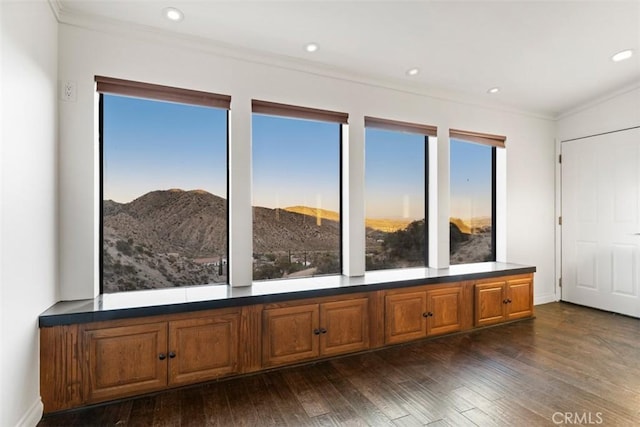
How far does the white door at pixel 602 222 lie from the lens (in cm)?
391

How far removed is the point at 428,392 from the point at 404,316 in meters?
0.87

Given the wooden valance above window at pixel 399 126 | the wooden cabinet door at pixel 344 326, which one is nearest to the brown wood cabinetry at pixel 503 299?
the wooden cabinet door at pixel 344 326

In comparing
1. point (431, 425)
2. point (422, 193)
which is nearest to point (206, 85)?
point (422, 193)

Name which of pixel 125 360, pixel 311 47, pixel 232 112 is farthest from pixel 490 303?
pixel 125 360

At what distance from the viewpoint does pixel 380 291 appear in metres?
3.00

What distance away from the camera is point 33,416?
1900mm

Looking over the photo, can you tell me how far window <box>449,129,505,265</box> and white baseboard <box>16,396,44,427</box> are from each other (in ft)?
13.1

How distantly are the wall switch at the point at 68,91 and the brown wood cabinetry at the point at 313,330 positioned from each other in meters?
2.12

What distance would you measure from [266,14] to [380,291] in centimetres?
247

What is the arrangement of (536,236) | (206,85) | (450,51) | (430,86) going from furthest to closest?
(536,236), (430,86), (450,51), (206,85)

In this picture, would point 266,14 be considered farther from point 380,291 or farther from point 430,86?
→ point 380,291

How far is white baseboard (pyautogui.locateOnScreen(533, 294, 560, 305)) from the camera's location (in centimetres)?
449

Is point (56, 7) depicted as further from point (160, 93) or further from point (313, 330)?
point (313, 330)

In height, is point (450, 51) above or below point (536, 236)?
above
